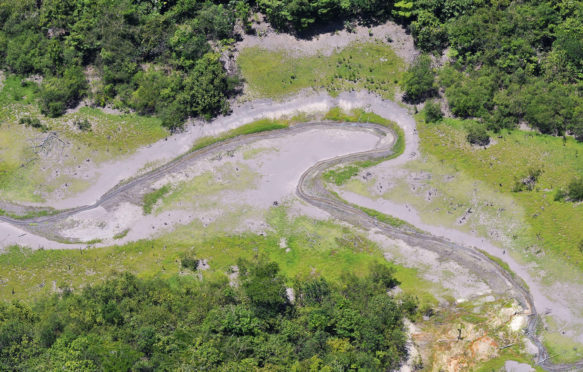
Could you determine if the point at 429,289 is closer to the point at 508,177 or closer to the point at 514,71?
the point at 508,177

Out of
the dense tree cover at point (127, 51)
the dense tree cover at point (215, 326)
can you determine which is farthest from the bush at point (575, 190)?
the dense tree cover at point (127, 51)

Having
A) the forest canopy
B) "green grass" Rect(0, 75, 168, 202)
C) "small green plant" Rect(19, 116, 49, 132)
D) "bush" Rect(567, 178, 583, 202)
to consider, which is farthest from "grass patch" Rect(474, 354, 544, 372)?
"small green plant" Rect(19, 116, 49, 132)

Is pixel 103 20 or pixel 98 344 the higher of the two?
pixel 103 20

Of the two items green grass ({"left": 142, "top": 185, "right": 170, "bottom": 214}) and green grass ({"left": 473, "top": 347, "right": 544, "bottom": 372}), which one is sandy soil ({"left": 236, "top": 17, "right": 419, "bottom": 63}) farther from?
green grass ({"left": 473, "top": 347, "right": 544, "bottom": 372})

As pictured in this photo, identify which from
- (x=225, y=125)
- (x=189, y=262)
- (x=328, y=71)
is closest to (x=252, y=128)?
(x=225, y=125)

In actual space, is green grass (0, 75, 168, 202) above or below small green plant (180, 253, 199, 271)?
above

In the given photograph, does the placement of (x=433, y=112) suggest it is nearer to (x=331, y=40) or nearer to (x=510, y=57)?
(x=510, y=57)

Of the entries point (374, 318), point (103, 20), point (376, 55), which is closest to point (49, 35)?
point (103, 20)
